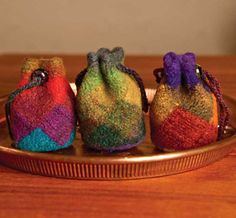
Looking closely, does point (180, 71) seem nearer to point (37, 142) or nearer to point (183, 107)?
point (183, 107)

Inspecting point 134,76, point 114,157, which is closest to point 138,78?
point 134,76

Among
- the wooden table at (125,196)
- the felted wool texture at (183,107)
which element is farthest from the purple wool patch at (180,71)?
the wooden table at (125,196)

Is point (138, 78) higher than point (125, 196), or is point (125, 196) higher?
point (138, 78)

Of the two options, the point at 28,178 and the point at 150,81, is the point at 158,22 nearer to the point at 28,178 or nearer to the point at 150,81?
the point at 150,81

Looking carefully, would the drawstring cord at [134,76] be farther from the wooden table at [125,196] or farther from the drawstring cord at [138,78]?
the wooden table at [125,196]

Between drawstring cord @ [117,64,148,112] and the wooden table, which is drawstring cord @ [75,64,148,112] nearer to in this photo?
drawstring cord @ [117,64,148,112]

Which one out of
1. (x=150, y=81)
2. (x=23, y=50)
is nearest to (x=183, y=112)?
(x=150, y=81)
